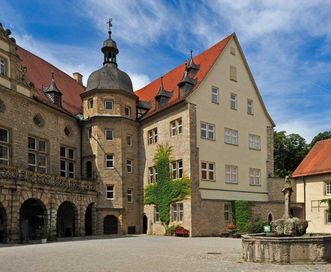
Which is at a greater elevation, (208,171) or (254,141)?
(254,141)

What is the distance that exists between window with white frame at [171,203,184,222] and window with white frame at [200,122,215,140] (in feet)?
18.2

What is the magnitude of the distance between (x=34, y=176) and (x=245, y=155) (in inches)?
702

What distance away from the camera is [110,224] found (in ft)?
118

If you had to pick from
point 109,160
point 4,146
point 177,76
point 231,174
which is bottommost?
point 231,174

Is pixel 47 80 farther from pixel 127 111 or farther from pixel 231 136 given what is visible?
pixel 231 136

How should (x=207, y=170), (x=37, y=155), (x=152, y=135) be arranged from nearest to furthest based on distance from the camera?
(x=37, y=155) → (x=207, y=170) → (x=152, y=135)

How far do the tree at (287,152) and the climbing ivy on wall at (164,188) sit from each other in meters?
27.0

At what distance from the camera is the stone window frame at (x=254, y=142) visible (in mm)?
38381

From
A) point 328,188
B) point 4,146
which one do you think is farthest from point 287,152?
point 4,146

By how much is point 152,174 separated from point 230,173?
21.1 feet

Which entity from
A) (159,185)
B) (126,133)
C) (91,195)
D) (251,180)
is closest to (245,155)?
(251,180)

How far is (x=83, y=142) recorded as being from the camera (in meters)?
37.6

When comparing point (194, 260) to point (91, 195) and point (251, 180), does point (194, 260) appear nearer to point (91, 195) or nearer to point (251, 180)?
point (91, 195)

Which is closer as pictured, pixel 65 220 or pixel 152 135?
pixel 65 220
